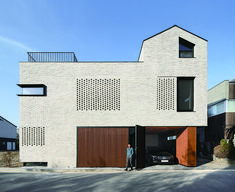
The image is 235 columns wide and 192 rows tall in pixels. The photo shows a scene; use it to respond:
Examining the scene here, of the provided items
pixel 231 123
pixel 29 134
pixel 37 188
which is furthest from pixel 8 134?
pixel 231 123

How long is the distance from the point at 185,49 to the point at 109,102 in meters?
6.29

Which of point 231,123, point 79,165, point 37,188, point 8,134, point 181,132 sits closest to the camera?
point 37,188

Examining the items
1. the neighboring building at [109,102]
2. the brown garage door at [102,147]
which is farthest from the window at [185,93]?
the brown garage door at [102,147]

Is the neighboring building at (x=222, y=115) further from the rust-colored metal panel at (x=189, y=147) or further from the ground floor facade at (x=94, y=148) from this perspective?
the ground floor facade at (x=94, y=148)

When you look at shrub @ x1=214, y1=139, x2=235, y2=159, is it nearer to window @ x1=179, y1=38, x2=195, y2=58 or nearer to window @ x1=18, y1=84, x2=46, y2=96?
window @ x1=179, y1=38, x2=195, y2=58

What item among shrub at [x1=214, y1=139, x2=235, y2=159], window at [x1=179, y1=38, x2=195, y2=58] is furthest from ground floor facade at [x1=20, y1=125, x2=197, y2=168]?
window at [x1=179, y1=38, x2=195, y2=58]

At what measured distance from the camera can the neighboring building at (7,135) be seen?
31.6 metres

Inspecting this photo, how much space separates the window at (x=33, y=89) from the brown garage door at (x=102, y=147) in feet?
11.6

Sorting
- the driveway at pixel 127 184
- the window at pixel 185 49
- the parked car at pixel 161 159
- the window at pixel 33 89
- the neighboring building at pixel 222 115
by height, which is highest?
the window at pixel 185 49

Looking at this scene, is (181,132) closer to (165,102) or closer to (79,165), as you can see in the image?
(165,102)

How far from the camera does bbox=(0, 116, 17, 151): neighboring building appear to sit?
104 feet

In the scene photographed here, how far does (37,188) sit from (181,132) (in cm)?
956

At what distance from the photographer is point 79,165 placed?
11672 mm

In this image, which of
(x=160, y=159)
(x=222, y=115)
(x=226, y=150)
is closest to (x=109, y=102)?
(x=160, y=159)
